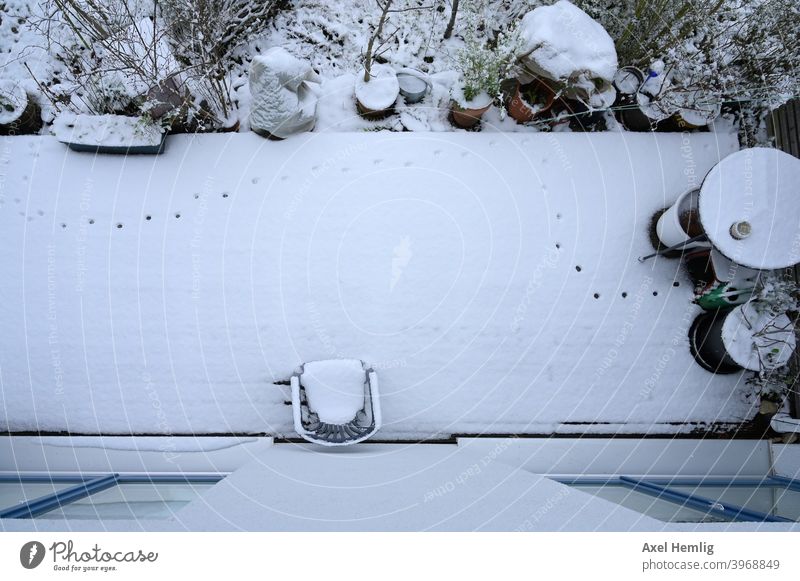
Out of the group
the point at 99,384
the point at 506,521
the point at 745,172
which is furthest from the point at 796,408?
the point at 99,384

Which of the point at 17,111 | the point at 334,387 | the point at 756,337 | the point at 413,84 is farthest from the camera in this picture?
the point at 413,84

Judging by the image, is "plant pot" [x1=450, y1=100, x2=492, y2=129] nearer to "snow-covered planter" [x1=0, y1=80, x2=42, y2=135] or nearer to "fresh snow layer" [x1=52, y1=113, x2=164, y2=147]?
"fresh snow layer" [x1=52, y1=113, x2=164, y2=147]

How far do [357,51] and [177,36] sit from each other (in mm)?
1279

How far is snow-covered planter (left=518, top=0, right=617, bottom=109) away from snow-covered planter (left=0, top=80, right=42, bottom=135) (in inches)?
133

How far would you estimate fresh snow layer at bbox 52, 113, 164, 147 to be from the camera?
10.8 feet

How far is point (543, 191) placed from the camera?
11.5 feet

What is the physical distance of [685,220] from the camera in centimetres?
312

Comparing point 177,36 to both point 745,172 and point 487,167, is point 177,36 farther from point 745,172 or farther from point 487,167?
point 745,172

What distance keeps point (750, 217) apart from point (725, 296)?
2.46 ft

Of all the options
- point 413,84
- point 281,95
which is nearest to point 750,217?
point 413,84

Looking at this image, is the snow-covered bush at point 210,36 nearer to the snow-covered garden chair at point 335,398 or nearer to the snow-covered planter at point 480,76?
the snow-covered planter at point 480,76

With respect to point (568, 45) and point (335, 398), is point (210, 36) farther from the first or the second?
point (335, 398)

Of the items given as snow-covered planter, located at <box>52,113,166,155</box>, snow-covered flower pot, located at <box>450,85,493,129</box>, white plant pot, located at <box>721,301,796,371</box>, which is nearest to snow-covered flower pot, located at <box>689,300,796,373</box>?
white plant pot, located at <box>721,301,796,371</box>

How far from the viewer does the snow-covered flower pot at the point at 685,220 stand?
10.2ft
